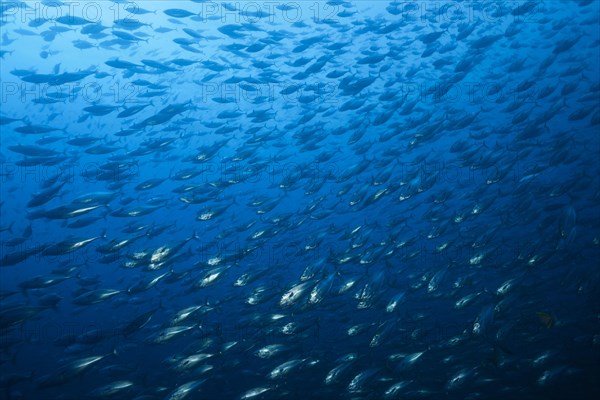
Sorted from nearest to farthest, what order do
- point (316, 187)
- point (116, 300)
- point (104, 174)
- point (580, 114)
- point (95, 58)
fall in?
point (580, 114), point (104, 174), point (316, 187), point (116, 300), point (95, 58)

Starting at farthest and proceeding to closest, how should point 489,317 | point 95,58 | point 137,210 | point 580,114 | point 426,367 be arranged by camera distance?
point 95,58 < point 426,367 < point 580,114 < point 137,210 < point 489,317

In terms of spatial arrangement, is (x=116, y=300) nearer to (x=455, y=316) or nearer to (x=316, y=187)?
(x=316, y=187)

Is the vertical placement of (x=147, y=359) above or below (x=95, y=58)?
below

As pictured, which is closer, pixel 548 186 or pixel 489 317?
pixel 489 317

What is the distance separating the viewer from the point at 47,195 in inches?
299

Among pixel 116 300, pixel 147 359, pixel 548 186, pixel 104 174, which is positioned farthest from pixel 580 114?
pixel 147 359

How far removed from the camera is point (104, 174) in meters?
9.39

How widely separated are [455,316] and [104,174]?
1547 cm

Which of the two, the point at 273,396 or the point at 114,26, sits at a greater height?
the point at 114,26

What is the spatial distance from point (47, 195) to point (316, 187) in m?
6.31

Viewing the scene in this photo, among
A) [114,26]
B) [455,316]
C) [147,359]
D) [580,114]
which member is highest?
[114,26]

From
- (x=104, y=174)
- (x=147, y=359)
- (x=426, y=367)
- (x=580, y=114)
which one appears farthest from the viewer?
(x=147, y=359)

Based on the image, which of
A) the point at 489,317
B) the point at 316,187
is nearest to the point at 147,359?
the point at 316,187

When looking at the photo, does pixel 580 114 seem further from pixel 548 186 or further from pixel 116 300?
pixel 116 300
